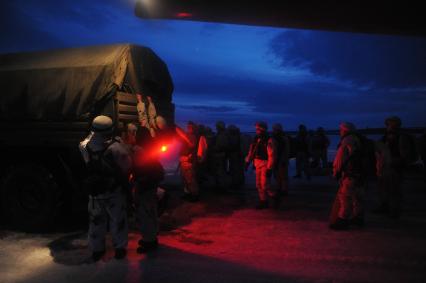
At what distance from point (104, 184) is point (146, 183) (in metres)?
0.58

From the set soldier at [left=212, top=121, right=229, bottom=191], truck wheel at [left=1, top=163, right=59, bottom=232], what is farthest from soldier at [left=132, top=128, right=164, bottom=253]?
soldier at [left=212, top=121, right=229, bottom=191]

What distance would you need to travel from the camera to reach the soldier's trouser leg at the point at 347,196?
603 centimetres

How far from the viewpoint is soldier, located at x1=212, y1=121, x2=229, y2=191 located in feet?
33.5

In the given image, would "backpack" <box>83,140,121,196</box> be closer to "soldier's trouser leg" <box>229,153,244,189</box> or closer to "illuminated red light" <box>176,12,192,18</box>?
"illuminated red light" <box>176,12,192,18</box>

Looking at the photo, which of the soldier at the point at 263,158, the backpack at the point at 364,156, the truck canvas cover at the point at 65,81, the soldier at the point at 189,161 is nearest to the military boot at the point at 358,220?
the backpack at the point at 364,156

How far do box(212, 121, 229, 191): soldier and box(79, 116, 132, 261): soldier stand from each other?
567cm

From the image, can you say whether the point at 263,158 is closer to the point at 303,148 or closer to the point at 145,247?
the point at 145,247

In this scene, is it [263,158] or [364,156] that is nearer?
[364,156]

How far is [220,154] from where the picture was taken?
10.3 m

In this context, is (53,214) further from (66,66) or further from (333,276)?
(333,276)

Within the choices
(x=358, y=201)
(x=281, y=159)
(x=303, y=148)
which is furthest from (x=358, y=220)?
(x=303, y=148)

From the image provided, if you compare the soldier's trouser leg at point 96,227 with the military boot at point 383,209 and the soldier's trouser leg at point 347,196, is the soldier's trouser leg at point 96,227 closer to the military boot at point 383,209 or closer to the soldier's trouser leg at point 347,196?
the soldier's trouser leg at point 347,196

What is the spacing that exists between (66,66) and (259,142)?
13.4ft

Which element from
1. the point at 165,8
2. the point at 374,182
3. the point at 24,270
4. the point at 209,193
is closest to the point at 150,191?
the point at 24,270
